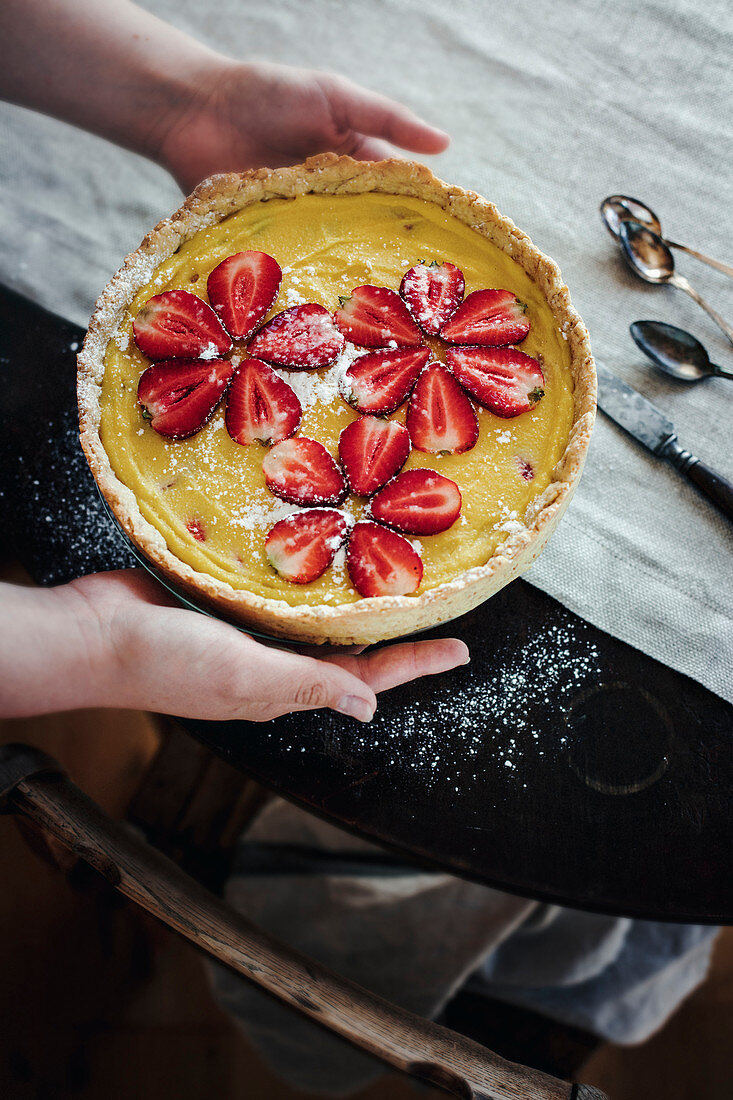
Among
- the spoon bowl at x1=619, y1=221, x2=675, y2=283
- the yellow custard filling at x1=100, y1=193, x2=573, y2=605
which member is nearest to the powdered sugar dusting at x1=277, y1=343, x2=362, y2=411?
the yellow custard filling at x1=100, y1=193, x2=573, y2=605

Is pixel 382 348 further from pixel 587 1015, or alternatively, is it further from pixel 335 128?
pixel 587 1015

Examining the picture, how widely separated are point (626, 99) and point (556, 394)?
1.19m

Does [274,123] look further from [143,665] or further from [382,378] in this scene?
[143,665]

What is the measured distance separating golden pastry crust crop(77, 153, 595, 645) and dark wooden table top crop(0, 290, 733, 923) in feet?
0.73

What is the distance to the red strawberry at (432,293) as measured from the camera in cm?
170

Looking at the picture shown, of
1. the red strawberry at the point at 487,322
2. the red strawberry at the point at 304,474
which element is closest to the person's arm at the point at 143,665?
the red strawberry at the point at 304,474

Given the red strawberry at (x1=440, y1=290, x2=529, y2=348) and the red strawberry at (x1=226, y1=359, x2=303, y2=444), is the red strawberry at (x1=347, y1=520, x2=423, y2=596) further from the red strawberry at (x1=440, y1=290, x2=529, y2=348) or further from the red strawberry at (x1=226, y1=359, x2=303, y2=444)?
the red strawberry at (x1=440, y1=290, x2=529, y2=348)

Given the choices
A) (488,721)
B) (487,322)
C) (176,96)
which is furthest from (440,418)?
(176,96)

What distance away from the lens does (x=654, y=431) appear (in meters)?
1.89

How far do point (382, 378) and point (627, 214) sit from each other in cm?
98

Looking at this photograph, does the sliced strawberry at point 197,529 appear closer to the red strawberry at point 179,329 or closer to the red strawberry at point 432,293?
the red strawberry at point 179,329

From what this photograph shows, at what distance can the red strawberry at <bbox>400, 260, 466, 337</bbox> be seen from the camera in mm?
1696

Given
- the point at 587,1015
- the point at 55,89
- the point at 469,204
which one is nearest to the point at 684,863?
the point at 587,1015

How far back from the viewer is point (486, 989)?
235cm
